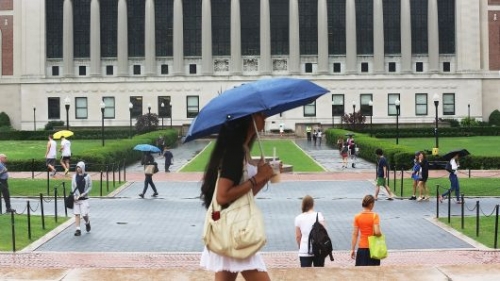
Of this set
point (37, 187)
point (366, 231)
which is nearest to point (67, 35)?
point (37, 187)

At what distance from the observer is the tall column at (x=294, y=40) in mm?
91625

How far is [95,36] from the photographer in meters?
91.6

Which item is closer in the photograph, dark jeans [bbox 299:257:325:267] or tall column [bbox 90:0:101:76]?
dark jeans [bbox 299:257:325:267]

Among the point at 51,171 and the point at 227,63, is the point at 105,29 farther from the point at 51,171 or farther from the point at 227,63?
the point at 51,171

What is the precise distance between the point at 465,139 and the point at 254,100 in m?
65.3

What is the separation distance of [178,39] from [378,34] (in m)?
23.2

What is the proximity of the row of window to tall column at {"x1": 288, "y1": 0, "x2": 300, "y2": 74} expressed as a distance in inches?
197

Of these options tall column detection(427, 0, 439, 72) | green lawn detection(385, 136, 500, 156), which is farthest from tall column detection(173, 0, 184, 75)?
green lawn detection(385, 136, 500, 156)

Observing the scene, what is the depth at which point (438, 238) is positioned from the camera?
825 inches

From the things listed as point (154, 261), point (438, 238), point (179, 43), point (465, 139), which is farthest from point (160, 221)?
point (179, 43)

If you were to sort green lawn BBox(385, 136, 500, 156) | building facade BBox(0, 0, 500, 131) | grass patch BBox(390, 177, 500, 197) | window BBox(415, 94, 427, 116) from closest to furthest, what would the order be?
grass patch BBox(390, 177, 500, 197) < green lawn BBox(385, 136, 500, 156) < building facade BBox(0, 0, 500, 131) < window BBox(415, 94, 427, 116)

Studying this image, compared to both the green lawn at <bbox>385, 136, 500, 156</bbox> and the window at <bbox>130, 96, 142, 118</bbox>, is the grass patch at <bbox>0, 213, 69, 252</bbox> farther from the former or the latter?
the window at <bbox>130, 96, 142, 118</bbox>

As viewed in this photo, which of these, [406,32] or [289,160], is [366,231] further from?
[406,32]

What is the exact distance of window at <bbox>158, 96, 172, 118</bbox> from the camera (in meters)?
93.6
